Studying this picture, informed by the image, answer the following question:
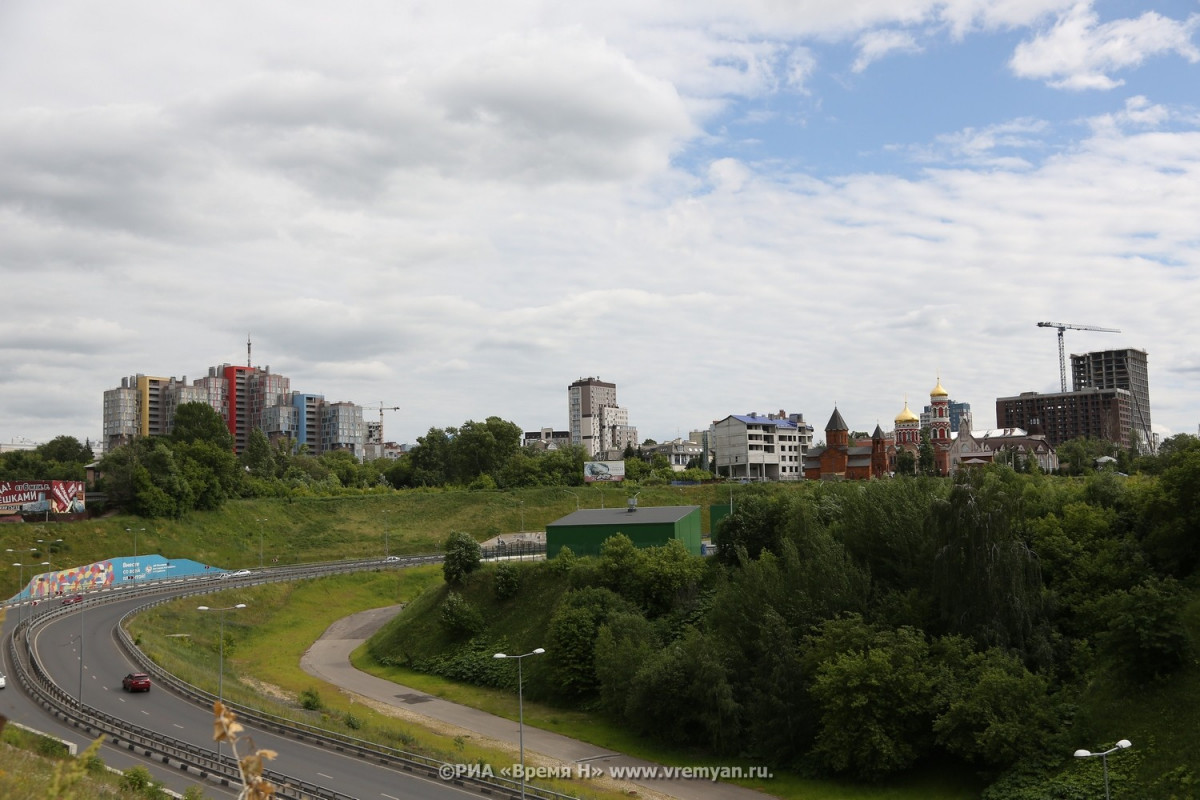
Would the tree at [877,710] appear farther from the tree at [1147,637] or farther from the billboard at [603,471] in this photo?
the billboard at [603,471]

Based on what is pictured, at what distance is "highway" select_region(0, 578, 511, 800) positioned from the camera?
128 ft

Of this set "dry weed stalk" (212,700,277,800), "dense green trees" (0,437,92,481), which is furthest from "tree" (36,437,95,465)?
"dry weed stalk" (212,700,277,800)

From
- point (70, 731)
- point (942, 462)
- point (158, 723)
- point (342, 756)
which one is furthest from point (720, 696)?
point (942, 462)

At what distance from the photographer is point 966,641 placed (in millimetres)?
48094

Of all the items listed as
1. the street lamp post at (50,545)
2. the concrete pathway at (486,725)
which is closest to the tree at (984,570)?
the concrete pathway at (486,725)

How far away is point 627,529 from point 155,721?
3996 centimetres

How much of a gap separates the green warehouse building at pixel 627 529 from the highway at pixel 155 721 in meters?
34.3

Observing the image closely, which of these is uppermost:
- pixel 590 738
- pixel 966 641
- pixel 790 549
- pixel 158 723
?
pixel 790 549

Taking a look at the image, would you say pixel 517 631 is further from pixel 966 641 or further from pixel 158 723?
pixel 966 641

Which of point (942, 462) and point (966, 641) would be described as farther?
point (942, 462)

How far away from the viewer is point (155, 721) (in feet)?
159

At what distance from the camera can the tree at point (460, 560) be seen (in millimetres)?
78750

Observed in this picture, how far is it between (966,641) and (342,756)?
3211 centimetres

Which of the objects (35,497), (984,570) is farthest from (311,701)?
(35,497)
